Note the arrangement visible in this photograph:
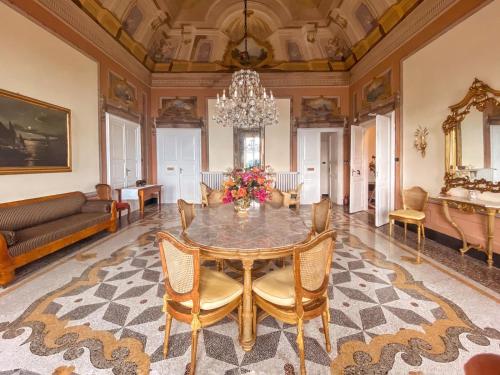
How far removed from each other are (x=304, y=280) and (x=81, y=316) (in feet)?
6.79

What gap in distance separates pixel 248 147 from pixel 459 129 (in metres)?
5.71

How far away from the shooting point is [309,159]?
844 cm

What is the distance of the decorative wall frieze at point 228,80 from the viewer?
321 inches

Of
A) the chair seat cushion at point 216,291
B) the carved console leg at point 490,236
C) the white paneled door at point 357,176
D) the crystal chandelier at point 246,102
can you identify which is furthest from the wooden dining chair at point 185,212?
the white paneled door at point 357,176

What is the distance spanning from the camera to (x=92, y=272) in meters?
3.17

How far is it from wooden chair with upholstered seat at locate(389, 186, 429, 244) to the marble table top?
8.77 feet

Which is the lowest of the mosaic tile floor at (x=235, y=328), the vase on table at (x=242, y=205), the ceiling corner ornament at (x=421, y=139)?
the mosaic tile floor at (x=235, y=328)

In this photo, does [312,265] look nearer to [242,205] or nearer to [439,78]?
[242,205]

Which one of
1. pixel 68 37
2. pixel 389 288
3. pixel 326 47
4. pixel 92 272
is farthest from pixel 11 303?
pixel 326 47

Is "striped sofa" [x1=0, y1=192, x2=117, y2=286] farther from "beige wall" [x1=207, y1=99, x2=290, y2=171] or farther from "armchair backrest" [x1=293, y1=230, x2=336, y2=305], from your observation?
"beige wall" [x1=207, y1=99, x2=290, y2=171]

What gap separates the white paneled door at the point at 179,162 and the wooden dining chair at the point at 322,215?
20.4 feet

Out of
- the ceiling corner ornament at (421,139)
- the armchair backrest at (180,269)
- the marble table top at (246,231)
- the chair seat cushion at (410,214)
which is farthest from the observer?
the ceiling corner ornament at (421,139)

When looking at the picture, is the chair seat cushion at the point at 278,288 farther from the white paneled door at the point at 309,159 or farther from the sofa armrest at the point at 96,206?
the white paneled door at the point at 309,159

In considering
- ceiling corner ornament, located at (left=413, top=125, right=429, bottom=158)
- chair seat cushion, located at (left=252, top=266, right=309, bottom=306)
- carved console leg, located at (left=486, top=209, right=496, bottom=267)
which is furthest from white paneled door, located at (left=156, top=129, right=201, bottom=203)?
carved console leg, located at (left=486, top=209, right=496, bottom=267)
